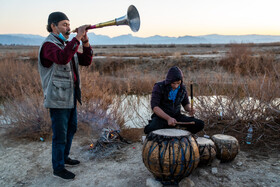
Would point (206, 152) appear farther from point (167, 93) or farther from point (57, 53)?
point (57, 53)

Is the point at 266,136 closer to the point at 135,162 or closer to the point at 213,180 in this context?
the point at 213,180

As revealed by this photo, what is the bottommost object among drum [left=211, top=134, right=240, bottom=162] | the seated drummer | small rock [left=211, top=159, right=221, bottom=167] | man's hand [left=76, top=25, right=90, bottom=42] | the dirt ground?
the dirt ground

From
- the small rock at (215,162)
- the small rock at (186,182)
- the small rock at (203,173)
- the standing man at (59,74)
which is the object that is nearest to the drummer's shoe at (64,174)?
the standing man at (59,74)

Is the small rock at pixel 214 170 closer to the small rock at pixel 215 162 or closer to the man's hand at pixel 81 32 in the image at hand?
the small rock at pixel 215 162

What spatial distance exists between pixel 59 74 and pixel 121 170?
5.29 ft

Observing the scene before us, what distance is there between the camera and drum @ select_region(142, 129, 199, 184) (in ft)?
9.55

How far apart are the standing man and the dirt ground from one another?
44 cm

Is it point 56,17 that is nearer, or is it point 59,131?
point 56,17

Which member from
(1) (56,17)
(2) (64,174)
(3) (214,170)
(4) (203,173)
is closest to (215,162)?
(3) (214,170)

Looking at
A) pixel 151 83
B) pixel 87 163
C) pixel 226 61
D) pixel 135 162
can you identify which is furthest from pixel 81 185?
pixel 226 61

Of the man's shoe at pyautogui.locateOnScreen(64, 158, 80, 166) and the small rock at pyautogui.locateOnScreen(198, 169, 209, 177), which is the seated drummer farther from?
the man's shoe at pyautogui.locateOnScreen(64, 158, 80, 166)

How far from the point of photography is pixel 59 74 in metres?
3.03

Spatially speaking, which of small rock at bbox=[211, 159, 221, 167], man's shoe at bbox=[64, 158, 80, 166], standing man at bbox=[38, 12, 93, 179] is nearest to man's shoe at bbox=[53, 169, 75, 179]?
standing man at bbox=[38, 12, 93, 179]

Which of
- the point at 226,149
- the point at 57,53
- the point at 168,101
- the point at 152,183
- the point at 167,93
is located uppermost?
the point at 57,53
